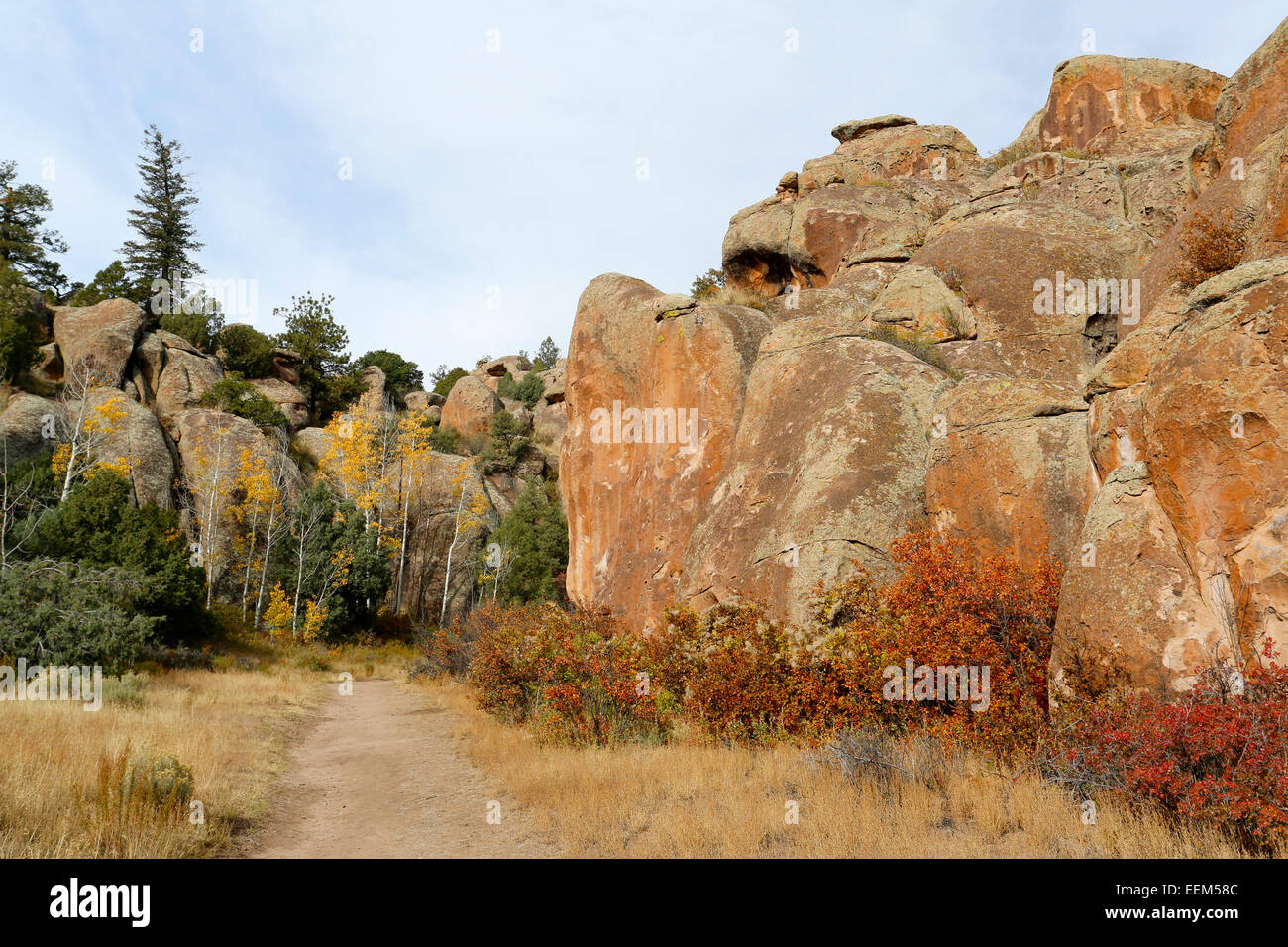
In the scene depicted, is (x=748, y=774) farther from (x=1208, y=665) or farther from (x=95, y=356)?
(x=95, y=356)

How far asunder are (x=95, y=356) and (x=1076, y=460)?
4614 cm

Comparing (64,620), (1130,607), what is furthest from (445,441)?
(1130,607)

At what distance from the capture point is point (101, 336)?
39.5 m

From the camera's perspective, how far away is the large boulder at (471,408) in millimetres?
54625

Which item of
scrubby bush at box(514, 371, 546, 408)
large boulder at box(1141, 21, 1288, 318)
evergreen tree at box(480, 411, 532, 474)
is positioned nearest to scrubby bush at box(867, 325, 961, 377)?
large boulder at box(1141, 21, 1288, 318)

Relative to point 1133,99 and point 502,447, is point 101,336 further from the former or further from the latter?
point 1133,99

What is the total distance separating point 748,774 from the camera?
28.0ft

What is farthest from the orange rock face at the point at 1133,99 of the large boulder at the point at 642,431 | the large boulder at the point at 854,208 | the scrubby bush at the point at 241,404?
the scrubby bush at the point at 241,404

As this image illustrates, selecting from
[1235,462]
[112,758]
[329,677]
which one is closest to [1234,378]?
[1235,462]

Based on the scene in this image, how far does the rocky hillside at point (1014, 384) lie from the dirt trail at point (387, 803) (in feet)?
16.8

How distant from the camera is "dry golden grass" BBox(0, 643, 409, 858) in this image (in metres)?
6.24

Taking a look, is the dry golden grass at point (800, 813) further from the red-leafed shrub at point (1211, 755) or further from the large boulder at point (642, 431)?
the large boulder at point (642, 431)

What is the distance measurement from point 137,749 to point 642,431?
12490mm

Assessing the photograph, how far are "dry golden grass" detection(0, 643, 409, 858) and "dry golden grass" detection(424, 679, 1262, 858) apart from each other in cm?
345
